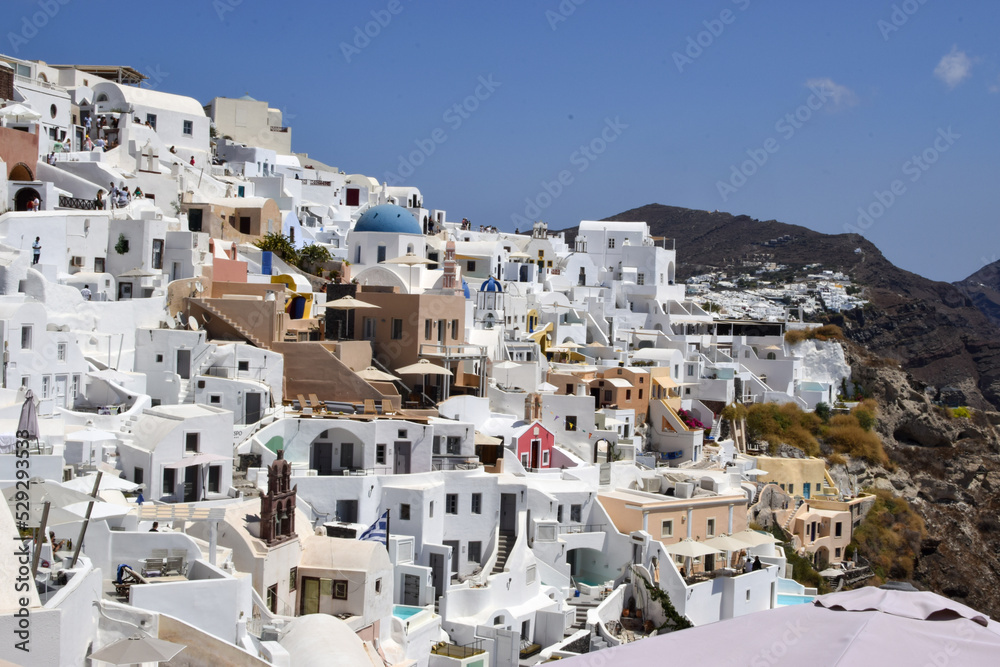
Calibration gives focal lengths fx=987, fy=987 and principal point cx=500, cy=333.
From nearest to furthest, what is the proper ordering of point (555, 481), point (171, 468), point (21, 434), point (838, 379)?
1. point (21, 434)
2. point (171, 468)
3. point (555, 481)
4. point (838, 379)

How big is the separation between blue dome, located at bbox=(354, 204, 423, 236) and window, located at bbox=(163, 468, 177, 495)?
2522 cm

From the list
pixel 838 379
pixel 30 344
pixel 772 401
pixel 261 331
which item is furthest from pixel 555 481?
pixel 838 379

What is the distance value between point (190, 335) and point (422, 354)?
870 cm

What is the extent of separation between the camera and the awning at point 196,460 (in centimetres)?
2261

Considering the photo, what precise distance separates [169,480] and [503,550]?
979 cm

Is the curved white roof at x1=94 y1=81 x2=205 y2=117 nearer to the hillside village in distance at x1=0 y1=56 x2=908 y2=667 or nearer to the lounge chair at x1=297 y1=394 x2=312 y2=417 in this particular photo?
the hillside village in distance at x1=0 y1=56 x2=908 y2=667

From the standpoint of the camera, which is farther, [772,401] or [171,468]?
[772,401]

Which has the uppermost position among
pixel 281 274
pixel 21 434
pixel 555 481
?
pixel 281 274

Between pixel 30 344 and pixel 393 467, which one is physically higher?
pixel 30 344

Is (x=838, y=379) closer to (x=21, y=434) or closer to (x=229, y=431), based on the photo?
(x=229, y=431)

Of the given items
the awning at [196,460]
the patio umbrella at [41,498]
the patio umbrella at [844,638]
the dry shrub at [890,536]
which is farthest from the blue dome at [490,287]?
the patio umbrella at [844,638]

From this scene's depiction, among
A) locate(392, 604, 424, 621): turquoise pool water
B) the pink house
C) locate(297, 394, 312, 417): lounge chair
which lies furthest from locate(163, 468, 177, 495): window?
the pink house

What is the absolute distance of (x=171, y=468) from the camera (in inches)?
893

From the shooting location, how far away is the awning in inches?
890
